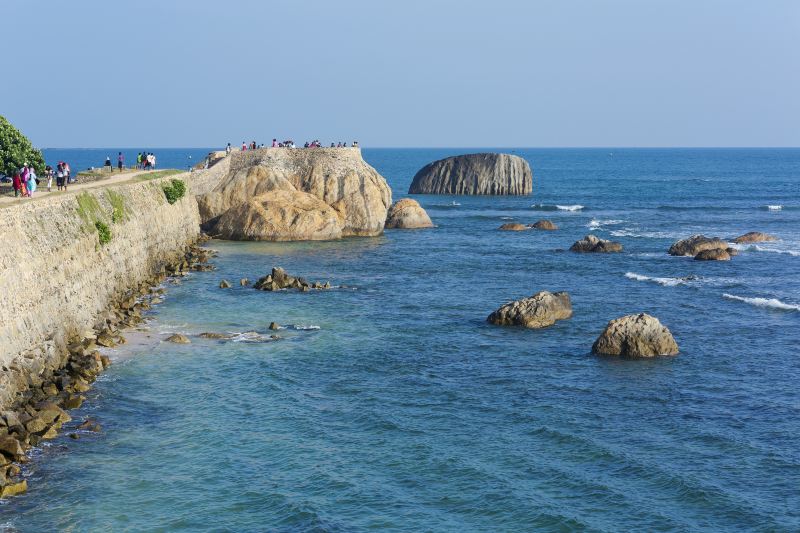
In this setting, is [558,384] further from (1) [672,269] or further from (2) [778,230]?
(2) [778,230]

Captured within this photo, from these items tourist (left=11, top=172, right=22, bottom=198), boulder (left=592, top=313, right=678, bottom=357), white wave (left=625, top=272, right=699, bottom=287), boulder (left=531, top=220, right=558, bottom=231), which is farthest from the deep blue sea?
boulder (left=531, top=220, right=558, bottom=231)

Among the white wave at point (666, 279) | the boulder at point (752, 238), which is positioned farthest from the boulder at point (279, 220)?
the boulder at point (752, 238)

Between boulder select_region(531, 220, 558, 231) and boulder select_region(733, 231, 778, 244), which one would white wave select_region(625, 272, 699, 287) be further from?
boulder select_region(531, 220, 558, 231)

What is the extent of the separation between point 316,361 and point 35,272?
1378 centimetres

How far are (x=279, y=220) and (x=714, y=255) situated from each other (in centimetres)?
4095

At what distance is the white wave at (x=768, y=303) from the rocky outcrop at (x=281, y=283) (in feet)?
91.8

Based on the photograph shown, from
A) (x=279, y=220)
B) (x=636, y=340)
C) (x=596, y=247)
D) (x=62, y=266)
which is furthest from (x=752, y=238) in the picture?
(x=62, y=266)

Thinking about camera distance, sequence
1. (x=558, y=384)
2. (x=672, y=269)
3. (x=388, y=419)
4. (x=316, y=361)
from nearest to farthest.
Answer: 1. (x=388, y=419)
2. (x=558, y=384)
3. (x=316, y=361)
4. (x=672, y=269)

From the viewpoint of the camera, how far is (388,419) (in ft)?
118

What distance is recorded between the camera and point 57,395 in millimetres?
37531

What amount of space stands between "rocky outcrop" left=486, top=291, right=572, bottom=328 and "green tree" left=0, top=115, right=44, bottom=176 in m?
36.1

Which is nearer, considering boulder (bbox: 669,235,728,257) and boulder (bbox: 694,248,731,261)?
boulder (bbox: 694,248,731,261)

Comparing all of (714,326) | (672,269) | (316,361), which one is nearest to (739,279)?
(672,269)

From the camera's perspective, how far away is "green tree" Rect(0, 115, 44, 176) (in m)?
65.0
